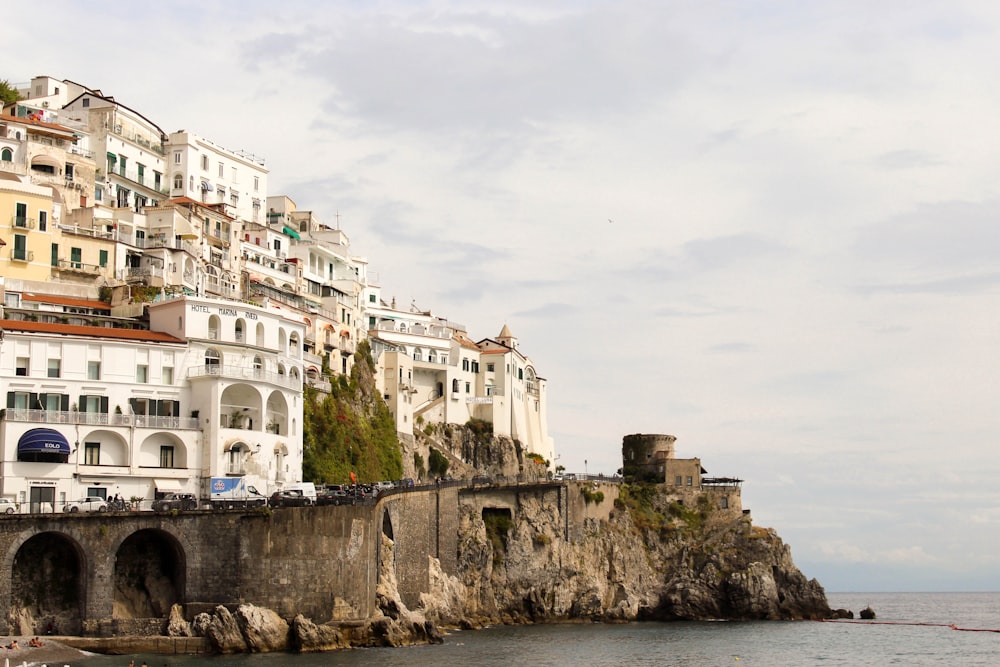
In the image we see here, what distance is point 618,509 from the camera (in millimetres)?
113438

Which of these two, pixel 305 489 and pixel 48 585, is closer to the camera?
pixel 48 585

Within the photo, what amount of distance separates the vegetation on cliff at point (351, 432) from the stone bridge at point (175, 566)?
16.7m

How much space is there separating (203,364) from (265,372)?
3915 millimetres

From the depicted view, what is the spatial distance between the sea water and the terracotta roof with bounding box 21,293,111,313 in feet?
89.0

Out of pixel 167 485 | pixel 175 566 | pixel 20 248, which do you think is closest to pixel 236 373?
pixel 167 485

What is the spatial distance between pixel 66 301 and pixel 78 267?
189 inches

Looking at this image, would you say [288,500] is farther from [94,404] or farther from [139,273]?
[139,273]

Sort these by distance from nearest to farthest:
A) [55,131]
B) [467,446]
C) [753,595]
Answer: [55,131] → [753,595] → [467,446]

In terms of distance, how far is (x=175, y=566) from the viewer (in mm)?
70812

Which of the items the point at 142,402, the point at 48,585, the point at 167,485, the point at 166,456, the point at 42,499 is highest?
the point at 142,402

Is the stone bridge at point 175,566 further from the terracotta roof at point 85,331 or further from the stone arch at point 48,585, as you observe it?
the terracotta roof at point 85,331

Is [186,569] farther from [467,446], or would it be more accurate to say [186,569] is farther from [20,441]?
[467,446]

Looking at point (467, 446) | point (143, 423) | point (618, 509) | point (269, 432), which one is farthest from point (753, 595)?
point (143, 423)

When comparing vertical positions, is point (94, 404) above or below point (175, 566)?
above
